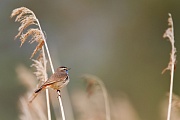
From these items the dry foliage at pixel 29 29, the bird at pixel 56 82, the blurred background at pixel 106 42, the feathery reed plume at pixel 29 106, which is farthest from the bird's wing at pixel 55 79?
the blurred background at pixel 106 42

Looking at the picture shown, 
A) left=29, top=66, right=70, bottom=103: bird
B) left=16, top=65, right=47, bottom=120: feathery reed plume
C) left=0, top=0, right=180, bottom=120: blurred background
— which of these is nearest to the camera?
left=29, top=66, right=70, bottom=103: bird

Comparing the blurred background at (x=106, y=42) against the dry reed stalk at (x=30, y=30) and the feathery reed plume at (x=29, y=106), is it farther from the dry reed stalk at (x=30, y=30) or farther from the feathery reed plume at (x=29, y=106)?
the dry reed stalk at (x=30, y=30)

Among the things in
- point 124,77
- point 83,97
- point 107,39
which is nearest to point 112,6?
point 107,39

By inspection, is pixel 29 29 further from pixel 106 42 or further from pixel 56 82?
pixel 106 42

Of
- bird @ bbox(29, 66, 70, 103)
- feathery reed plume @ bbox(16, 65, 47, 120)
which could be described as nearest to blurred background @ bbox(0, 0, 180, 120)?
feathery reed plume @ bbox(16, 65, 47, 120)

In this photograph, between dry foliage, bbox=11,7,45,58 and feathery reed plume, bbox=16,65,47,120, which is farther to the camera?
feathery reed plume, bbox=16,65,47,120

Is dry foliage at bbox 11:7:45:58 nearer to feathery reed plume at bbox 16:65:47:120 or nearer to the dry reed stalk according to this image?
the dry reed stalk

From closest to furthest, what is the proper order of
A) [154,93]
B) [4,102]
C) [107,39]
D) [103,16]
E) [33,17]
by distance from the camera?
[33,17]
[4,102]
[154,93]
[107,39]
[103,16]

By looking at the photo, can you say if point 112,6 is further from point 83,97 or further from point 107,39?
point 83,97
